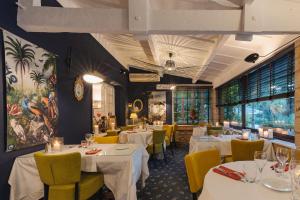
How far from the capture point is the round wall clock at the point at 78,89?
13.6 ft

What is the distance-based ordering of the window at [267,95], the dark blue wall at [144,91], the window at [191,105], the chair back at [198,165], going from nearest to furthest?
the chair back at [198,165] → the window at [267,95] → the dark blue wall at [144,91] → the window at [191,105]

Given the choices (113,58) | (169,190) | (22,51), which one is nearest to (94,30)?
(22,51)

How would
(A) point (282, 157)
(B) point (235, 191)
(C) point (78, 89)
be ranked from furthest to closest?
(C) point (78, 89) < (A) point (282, 157) < (B) point (235, 191)

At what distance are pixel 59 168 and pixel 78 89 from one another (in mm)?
2359

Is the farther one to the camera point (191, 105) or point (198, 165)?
point (191, 105)

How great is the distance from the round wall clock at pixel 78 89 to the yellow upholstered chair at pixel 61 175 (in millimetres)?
2093

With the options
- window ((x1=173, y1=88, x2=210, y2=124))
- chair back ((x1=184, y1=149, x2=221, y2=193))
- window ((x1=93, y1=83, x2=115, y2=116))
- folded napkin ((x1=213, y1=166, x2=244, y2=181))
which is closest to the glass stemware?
folded napkin ((x1=213, y1=166, x2=244, y2=181))

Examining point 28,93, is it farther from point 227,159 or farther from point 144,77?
point 144,77

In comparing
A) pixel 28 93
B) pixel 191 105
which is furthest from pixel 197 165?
pixel 191 105

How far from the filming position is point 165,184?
375 centimetres

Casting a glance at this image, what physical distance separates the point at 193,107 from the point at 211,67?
320 centimetres

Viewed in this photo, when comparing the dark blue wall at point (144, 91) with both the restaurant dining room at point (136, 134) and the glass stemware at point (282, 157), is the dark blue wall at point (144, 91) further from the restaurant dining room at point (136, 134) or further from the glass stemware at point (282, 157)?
the glass stemware at point (282, 157)

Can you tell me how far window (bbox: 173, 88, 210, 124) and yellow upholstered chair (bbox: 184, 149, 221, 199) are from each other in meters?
7.25

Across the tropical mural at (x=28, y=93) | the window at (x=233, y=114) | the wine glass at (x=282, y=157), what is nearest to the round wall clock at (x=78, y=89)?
the tropical mural at (x=28, y=93)
